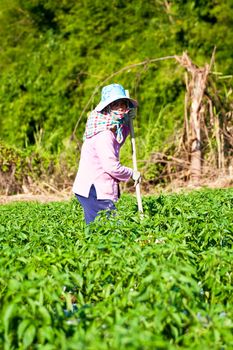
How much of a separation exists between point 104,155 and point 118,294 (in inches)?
109

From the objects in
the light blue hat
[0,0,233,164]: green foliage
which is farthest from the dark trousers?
[0,0,233,164]: green foliage

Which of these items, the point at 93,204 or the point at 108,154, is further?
the point at 93,204

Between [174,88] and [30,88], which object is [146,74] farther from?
[30,88]

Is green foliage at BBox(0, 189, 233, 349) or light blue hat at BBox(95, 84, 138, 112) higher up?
light blue hat at BBox(95, 84, 138, 112)

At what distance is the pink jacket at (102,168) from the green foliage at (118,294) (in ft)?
4.52

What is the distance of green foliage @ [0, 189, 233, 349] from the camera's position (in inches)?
123

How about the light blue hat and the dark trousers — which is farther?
the dark trousers

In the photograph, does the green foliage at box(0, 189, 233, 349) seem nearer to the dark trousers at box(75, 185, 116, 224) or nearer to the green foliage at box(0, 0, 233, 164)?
the dark trousers at box(75, 185, 116, 224)

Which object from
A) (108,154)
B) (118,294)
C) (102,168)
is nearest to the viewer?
(118,294)

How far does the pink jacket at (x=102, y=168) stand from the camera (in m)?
6.57

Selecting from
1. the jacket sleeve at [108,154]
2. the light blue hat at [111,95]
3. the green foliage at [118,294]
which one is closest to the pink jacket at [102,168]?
the jacket sleeve at [108,154]

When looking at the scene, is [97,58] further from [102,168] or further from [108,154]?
[108,154]

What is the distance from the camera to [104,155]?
6.57 meters

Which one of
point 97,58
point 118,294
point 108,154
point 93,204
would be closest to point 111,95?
point 108,154
